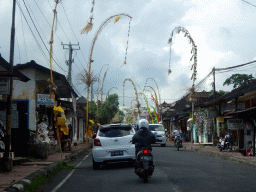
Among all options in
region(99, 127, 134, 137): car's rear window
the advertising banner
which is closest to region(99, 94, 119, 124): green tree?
the advertising banner

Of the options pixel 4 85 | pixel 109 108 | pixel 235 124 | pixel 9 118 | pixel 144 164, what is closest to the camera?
pixel 144 164

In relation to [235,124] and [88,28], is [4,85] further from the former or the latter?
[235,124]

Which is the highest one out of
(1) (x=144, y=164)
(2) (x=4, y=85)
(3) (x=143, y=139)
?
(2) (x=4, y=85)

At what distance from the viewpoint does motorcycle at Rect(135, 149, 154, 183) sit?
9781 mm

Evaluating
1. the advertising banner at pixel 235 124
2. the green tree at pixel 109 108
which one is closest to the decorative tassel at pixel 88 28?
the advertising banner at pixel 235 124

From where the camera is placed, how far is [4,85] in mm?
12359

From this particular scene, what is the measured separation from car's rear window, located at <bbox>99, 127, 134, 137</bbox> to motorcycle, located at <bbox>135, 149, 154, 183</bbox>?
4.03 metres

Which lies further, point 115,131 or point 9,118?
point 115,131

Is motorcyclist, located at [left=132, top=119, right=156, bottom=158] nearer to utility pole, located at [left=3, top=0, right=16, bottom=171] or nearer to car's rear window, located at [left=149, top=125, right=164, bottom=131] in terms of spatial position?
utility pole, located at [left=3, top=0, right=16, bottom=171]

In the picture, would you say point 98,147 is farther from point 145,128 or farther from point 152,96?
point 152,96

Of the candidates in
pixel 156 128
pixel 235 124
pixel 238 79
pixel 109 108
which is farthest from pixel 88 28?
pixel 109 108

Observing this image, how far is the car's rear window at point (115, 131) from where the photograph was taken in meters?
14.2

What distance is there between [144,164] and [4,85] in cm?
568

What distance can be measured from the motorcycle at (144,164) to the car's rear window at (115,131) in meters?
4.03
